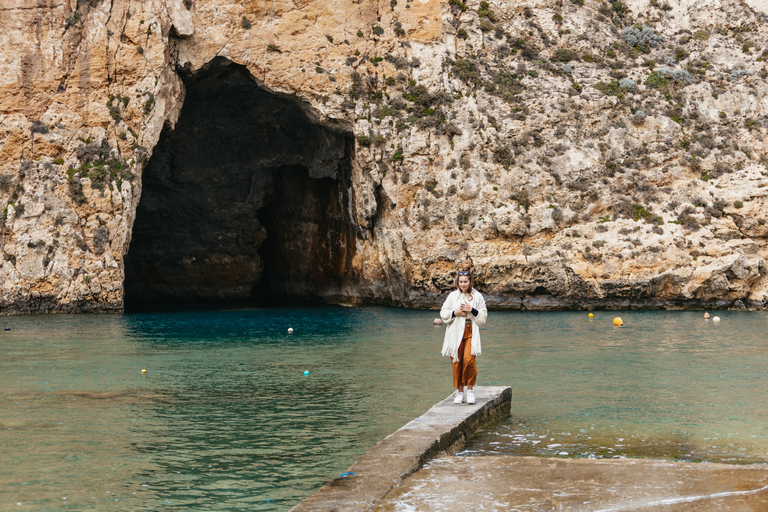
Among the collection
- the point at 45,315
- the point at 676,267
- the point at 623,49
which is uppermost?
the point at 623,49

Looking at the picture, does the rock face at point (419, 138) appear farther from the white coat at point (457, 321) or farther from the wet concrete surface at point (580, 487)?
the wet concrete surface at point (580, 487)

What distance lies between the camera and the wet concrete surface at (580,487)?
5.87m

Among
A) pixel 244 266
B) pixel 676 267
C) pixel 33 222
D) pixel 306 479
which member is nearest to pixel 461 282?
pixel 306 479

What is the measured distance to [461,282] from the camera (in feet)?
33.5

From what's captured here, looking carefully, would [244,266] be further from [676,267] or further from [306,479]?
[306,479]

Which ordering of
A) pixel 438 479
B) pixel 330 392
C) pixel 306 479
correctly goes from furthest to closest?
pixel 330 392, pixel 306 479, pixel 438 479

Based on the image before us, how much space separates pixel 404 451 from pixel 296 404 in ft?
16.2

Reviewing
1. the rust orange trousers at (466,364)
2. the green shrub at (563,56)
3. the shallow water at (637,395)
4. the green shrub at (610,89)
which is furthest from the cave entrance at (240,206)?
the rust orange trousers at (466,364)

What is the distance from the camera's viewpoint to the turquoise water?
7.95 metres

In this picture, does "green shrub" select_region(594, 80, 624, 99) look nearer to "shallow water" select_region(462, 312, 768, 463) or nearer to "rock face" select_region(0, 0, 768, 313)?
"rock face" select_region(0, 0, 768, 313)

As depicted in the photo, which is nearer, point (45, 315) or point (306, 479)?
point (306, 479)

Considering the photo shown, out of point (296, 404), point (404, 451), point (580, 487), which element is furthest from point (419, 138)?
point (580, 487)

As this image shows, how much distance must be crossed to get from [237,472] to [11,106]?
3368cm

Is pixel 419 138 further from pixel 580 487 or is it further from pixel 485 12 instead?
pixel 580 487
